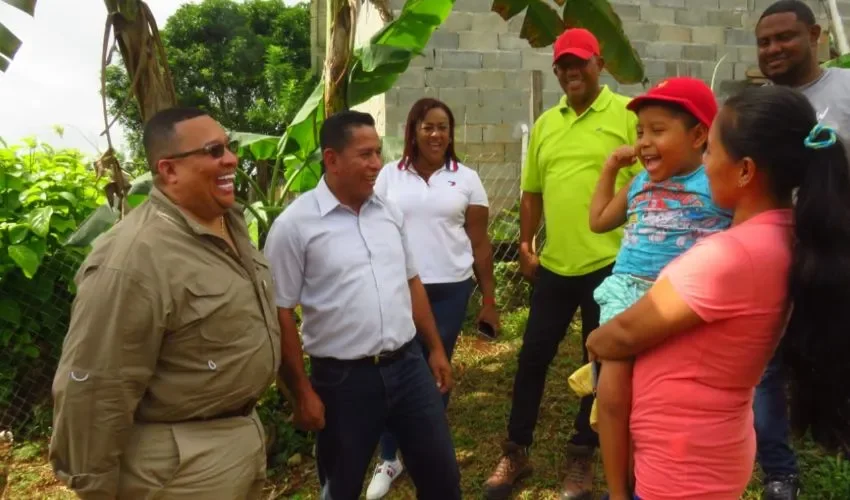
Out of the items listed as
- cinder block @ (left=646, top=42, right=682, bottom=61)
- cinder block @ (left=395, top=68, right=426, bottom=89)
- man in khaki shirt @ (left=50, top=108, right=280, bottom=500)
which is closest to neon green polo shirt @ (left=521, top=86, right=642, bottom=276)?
man in khaki shirt @ (left=50, top=108, right=280, bottom=500)

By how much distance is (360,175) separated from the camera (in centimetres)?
248

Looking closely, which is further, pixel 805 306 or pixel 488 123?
pixel 488 123

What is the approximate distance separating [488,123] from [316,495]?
452 cm

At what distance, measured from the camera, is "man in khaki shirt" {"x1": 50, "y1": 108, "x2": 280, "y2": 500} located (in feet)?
5.86

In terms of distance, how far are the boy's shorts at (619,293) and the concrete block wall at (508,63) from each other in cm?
504

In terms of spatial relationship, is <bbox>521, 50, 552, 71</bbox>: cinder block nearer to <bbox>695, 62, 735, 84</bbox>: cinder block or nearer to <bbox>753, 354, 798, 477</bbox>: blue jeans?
<bbox>695, 62, 735, 84</bbox>: cinder block

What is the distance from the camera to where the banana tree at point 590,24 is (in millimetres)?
4219

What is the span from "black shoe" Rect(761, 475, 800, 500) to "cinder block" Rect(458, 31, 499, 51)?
522 centimetres

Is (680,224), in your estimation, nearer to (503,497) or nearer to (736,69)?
(503,497)

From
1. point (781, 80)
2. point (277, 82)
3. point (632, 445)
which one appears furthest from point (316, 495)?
point (277, 82)

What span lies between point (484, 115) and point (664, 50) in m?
2.10

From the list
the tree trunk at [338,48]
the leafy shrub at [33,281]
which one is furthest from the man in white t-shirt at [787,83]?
the leafy shrub at [33,281]

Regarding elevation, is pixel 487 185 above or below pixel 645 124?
below

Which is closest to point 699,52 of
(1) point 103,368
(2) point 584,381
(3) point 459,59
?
(3) point 459,59
